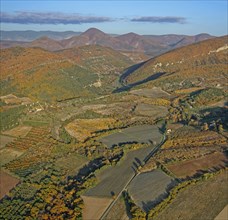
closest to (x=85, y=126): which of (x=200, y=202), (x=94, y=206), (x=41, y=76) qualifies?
(x=94, y=206)

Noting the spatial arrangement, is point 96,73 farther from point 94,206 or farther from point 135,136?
point 94,206

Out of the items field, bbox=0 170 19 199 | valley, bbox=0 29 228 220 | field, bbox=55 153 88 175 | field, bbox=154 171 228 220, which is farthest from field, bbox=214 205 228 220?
field, bbox=0 170 19 199

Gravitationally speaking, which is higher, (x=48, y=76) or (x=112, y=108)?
(x=48, y=76)

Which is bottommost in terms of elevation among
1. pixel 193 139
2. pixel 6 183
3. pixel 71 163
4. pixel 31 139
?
pixel 6 183

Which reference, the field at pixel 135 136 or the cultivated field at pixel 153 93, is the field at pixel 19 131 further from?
the cultivated field at pixel 153 93

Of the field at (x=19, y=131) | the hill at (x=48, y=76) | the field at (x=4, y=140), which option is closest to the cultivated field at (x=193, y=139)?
the field at (x=19, y=131)

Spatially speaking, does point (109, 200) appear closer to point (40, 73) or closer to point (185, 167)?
point (185, 167)

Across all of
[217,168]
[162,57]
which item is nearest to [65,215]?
[217,168]
